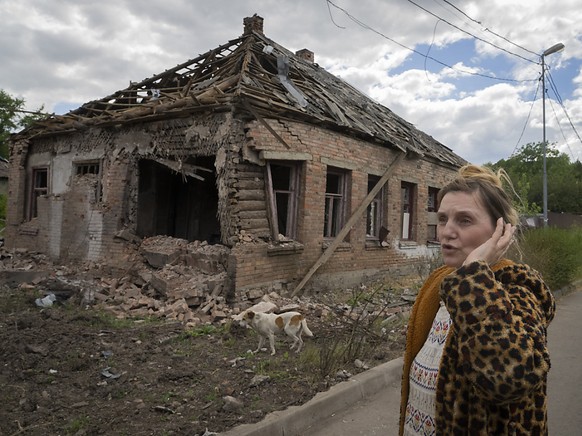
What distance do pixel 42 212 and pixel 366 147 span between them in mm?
8597

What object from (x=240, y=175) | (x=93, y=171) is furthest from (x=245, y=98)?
(x=93, y=171)

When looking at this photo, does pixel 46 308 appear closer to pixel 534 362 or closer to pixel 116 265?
pixel 116 265

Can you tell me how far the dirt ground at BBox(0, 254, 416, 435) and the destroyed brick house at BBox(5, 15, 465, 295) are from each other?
2076 mm

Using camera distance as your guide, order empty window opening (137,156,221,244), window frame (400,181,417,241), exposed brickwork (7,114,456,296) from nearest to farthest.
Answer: exposed brickwork (7,114,456,296), empty window opening (137,156,221,244), window frame (400,181,417,241)

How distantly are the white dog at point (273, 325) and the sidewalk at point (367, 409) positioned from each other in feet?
3.48

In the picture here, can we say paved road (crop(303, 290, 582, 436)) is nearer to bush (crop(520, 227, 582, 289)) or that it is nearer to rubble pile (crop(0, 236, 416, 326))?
rubble pile (crop(0, 236, 416, 326))

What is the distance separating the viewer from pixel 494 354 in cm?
115

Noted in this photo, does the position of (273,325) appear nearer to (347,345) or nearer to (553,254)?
(347,345)

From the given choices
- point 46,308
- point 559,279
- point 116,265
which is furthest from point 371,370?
point 559,279

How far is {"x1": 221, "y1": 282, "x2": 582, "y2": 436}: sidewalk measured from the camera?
3457 millimetres

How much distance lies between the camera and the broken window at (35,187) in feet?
39.7

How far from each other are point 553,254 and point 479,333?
1108cm

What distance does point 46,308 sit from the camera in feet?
21.9

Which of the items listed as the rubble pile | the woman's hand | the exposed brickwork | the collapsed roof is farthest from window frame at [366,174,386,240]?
the woman's hand
